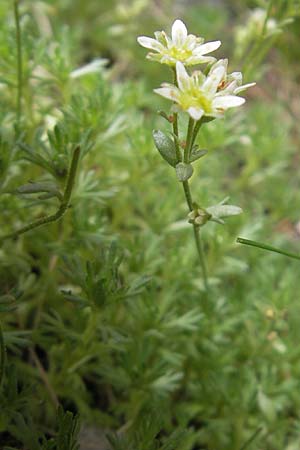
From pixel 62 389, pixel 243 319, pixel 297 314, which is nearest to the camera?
pixel 62 389

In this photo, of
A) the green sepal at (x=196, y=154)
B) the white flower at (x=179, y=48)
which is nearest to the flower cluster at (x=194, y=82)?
the white flower at (x=179, y=48)

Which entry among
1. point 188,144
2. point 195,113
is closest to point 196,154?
point 188,144

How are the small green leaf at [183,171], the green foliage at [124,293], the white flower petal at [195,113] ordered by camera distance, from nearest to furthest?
the white flower petal at [195,113] → the small green leaf at [183,171] → the green foliage at [124,293]

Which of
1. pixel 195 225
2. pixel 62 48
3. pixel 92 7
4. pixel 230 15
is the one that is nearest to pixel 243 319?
pixel 195 225

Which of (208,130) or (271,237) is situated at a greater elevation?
(208,130)

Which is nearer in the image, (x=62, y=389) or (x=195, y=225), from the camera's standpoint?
(x=195, y=225)

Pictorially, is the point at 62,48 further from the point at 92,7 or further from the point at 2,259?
the point at 92,7

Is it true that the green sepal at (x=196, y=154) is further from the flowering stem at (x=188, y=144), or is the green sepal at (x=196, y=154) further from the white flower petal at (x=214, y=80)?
the white flower petal at (x=214, y=80)
